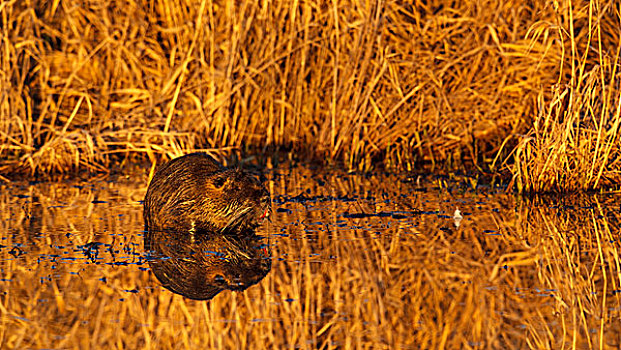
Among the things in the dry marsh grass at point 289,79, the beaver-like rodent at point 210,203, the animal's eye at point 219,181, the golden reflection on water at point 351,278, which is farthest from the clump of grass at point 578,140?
the animal's eye at point 219,181

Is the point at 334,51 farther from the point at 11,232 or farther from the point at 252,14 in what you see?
the point at 11,232

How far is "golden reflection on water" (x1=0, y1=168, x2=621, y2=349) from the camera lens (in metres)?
5.27

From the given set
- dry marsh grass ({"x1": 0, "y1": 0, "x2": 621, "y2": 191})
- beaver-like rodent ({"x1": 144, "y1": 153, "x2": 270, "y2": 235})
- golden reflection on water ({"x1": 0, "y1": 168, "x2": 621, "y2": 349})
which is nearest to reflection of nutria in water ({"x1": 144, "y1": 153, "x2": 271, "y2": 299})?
beaver-like rodent ({"x1": 144, "y1": 153, "x2": 270, "y2": 235})

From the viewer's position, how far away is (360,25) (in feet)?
34.0

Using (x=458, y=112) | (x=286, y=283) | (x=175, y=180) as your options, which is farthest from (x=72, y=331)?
(x=458, y=112)

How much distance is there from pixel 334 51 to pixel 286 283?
5.00m

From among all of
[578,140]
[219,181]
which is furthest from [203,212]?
[578,140]

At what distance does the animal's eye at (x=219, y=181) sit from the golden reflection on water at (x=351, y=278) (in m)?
0.56

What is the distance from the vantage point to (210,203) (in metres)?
7.48

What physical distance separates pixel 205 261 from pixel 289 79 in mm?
4984

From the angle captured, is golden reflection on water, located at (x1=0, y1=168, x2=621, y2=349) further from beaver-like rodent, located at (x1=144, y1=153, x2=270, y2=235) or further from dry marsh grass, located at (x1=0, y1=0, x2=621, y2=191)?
dry marsh grass, located at (x1=0, y1=0, x2=621, y2=191)

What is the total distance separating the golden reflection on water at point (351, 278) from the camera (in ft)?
17.3

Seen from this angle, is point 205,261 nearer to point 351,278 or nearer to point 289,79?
point 351,278

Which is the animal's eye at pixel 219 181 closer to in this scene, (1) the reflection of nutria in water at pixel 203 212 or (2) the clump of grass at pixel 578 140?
(1) the reflection of nutria in water at pixel 203 212
